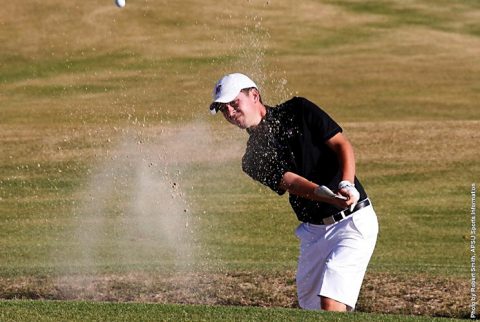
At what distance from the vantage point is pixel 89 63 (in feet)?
111

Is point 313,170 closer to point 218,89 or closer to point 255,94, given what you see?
point 255,94

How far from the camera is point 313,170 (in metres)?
7.33

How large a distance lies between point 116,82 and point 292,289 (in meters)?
20.7

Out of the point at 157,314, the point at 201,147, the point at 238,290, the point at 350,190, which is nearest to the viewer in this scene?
the point at 350,190

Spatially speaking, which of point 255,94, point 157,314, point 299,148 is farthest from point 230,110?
point 157,314

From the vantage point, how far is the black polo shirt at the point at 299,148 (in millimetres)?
7184

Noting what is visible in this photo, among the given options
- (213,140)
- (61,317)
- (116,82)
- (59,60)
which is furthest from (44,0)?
(61,317)

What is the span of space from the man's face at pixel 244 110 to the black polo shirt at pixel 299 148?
0.21 feet

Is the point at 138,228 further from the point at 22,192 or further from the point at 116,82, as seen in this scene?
the point at 116,82

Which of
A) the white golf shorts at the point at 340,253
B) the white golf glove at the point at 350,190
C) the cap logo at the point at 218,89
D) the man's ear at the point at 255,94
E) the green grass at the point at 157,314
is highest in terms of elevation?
the cap logo at the point at 218,89

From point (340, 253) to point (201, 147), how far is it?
43.8ft

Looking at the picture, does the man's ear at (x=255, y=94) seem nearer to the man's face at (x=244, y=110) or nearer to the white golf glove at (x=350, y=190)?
the man's face at (x=244, y=110)

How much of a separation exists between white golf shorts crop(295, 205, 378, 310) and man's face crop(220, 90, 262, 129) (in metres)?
0.84

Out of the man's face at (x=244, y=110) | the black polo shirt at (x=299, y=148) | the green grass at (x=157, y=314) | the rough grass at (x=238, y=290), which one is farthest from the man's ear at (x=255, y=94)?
the rough grass at (x=238, y=290)
